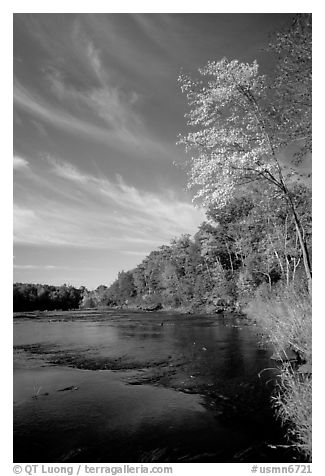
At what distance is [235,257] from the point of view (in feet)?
154

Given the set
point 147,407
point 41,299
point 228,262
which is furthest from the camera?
point 41,299

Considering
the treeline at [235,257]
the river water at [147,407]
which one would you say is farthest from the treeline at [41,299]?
the river water at [147,407]

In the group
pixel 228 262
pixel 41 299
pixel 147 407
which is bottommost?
pixel 41 299

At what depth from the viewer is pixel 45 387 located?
32.1ft

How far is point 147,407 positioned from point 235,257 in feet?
133

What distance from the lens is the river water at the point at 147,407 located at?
19.4ft

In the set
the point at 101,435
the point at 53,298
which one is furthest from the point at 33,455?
the point at 53,298

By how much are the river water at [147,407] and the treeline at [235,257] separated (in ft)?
19.1

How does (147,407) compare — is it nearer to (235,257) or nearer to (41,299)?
(235,257)

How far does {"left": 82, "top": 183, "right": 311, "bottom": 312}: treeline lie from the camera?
41.4 ft

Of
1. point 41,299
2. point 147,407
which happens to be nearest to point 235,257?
point 147,407

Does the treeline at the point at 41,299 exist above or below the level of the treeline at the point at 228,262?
below

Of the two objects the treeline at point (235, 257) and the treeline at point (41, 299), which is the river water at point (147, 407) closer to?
the treeline at point (235, 257)
